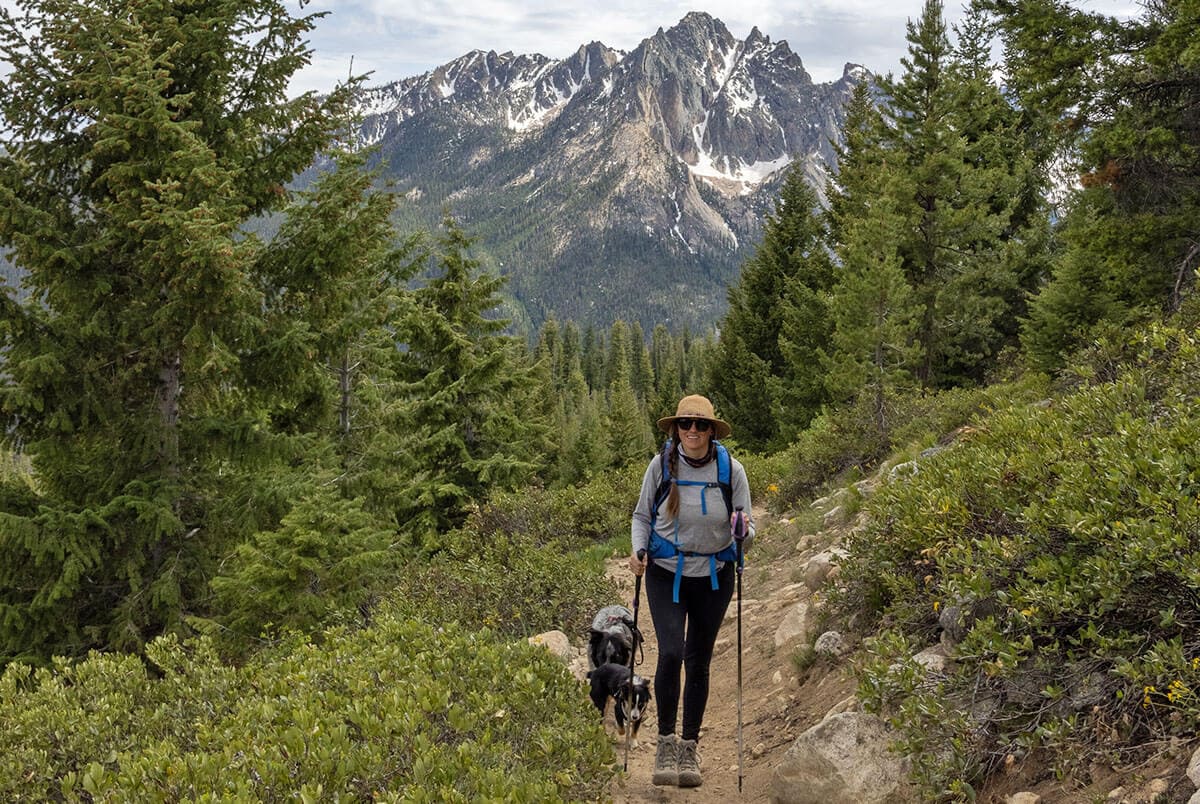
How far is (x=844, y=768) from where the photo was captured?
12.4ft

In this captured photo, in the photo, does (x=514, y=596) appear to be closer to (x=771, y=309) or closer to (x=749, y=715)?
(x=749, y=715)

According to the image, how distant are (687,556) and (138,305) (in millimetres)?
7162

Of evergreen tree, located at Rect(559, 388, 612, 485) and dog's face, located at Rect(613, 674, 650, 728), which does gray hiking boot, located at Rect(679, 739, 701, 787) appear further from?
evergreen tree, located at Rect(559, 388, 612, 485)

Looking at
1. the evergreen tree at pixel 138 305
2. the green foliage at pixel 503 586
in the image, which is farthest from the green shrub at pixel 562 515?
the evergreen tree at pixel 138 305

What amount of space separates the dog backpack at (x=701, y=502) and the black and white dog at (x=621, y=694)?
0.94 meters

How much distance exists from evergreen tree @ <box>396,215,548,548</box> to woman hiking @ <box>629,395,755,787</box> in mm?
11291

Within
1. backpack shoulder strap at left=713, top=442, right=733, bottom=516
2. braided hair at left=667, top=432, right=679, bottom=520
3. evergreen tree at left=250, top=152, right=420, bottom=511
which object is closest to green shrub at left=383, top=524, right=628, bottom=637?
evergreen tree at left=250, top=152, right=420, bottom=511

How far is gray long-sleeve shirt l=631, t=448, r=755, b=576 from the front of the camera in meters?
4.58

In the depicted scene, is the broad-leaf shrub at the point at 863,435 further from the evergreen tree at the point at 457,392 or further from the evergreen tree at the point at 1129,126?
the evergreen tree at the point at 457,392

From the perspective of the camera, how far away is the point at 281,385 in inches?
362

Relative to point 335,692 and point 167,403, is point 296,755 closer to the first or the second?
point 335,692

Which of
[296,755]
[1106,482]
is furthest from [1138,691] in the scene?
[296,755]

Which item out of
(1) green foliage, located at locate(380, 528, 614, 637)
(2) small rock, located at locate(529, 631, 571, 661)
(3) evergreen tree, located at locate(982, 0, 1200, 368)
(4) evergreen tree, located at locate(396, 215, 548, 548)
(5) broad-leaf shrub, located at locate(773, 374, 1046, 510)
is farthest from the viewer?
(4) evergreen tree, located at locate(396, 215, 548, 548)

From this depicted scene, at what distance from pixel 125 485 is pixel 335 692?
5795 mm
